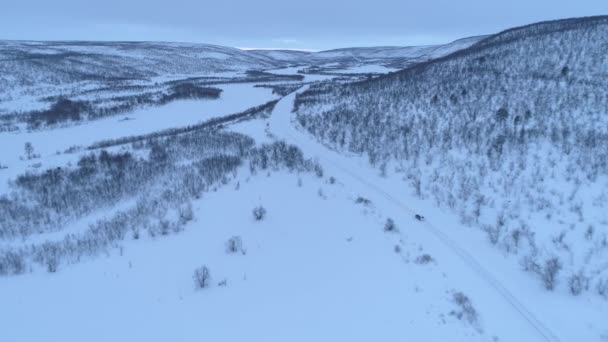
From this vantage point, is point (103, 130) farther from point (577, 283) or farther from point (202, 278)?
point (577, 283)

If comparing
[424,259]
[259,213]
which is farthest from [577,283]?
[259,213]

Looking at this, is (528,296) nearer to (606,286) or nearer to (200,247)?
(606,286)

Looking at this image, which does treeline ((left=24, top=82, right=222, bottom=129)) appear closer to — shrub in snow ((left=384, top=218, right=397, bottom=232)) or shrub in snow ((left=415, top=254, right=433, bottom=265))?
shrub in snow ((left=384, top=218, right=397, bottom=232))

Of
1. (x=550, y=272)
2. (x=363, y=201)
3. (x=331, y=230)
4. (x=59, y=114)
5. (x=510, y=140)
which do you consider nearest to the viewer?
(x=550, y=272)

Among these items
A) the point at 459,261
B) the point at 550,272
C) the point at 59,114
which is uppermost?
the point at 59,114

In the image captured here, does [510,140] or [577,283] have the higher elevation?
[510,140]

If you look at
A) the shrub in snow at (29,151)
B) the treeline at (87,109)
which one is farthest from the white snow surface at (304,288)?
the treeline at (87,109)

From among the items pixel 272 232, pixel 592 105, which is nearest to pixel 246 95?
pixel 592 105
